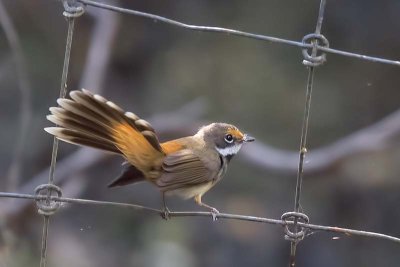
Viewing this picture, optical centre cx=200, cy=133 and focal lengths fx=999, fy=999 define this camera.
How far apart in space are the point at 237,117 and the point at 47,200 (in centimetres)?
473

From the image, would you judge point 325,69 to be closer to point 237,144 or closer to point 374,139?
point 374,139

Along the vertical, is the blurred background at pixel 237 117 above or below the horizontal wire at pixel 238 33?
above

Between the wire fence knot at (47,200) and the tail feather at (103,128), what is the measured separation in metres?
0.15

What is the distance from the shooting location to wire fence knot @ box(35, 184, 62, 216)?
9.07 feet

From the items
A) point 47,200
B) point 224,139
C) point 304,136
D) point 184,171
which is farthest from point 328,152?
point 47,200

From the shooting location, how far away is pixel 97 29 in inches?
266

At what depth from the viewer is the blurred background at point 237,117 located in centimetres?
696

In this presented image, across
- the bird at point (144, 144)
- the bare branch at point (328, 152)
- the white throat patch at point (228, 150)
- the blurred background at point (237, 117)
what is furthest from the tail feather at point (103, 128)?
the blurred background at point (237, 117)

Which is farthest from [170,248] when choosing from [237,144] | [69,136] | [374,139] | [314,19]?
[69,136]

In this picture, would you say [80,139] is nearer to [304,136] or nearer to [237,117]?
[304,136]

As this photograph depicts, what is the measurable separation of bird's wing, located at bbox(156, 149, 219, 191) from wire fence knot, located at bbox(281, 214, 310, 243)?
453mm

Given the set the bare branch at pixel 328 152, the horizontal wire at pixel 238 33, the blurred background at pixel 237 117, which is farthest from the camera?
the blurred background at pixel 237 117

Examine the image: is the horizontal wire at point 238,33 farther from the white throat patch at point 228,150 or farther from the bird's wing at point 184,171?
the white throat patch at point 228,150

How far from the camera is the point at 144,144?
3.07 metres
